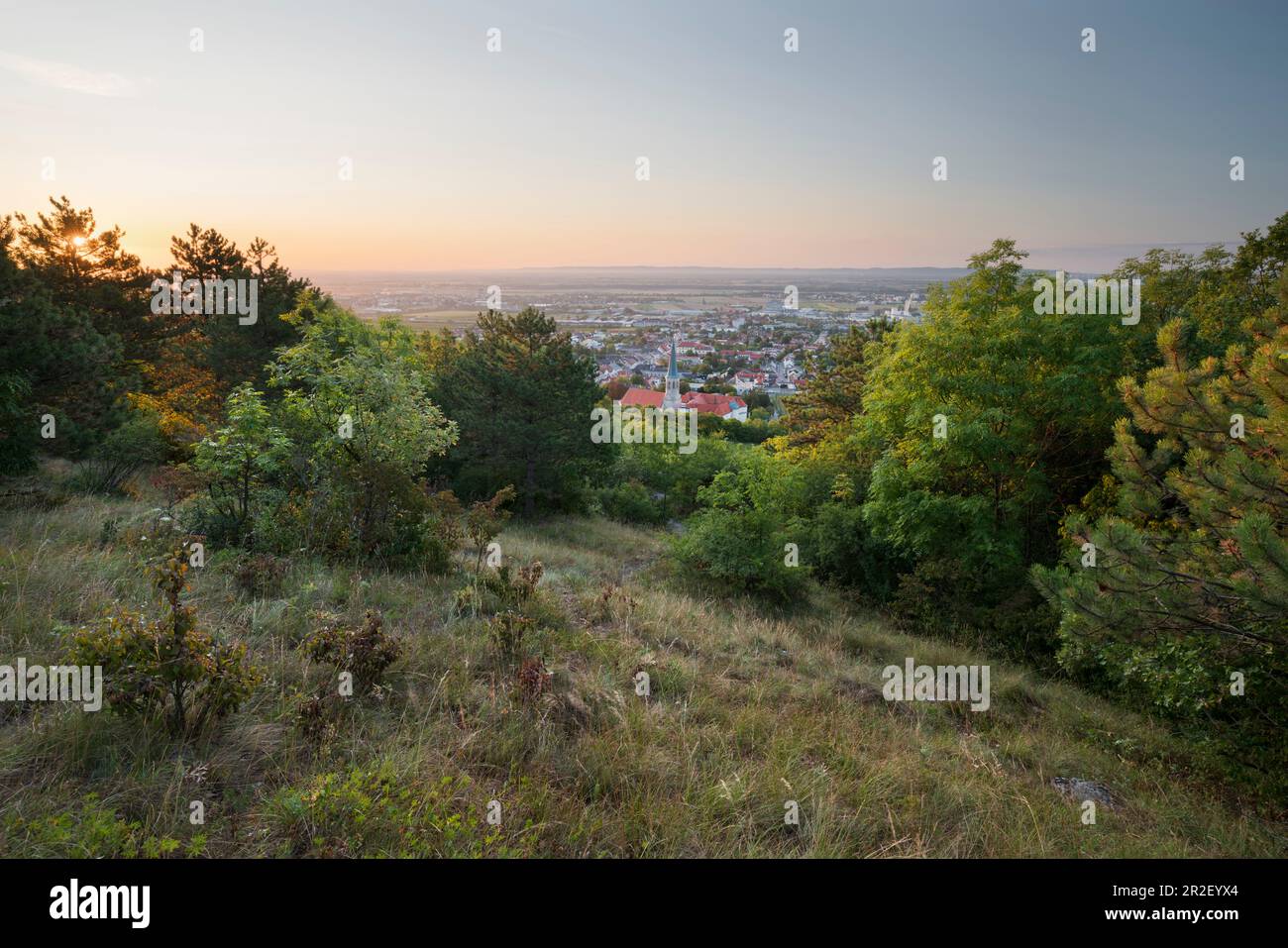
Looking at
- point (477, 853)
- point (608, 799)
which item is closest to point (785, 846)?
point (608, 799)

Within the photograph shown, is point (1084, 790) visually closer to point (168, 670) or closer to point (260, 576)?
point (168, 670)

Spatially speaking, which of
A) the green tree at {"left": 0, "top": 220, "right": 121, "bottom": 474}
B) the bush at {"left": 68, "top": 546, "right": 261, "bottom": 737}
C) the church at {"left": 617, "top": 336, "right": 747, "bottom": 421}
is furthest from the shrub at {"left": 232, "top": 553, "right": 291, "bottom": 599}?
the church at {"left": 617, "top": 336, "right": 747, "bottom": 421}

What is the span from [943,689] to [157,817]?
832 centimetres

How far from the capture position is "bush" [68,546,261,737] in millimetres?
2992

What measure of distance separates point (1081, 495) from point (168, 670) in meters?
17.1

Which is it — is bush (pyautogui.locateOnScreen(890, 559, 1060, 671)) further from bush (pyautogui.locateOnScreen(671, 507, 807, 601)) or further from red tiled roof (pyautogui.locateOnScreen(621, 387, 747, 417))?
red tiled roof (pyautogui.locateOnScreen(621, 387, 747, 417))

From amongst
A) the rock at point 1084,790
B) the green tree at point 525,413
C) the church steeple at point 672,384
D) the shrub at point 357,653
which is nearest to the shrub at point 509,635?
the shrub at point 357,653

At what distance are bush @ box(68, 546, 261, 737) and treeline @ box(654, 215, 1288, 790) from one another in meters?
6.91

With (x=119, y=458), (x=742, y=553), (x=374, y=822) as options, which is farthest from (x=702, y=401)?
(x=374, y=822)

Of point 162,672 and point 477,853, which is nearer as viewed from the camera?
point 477,853

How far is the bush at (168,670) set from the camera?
2.99 m

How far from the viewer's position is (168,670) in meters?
3.02
